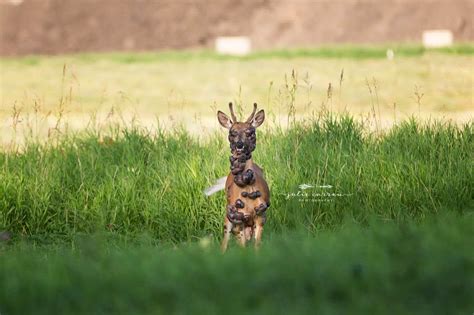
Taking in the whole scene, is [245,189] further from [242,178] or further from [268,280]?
[268,280]

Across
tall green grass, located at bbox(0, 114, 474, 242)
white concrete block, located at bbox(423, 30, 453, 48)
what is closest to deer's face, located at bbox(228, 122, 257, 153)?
tall green grass, located at bbox(0, 114, 474, 242)

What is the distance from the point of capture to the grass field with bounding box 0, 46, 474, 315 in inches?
191

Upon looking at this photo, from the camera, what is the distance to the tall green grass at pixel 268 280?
4730 mm

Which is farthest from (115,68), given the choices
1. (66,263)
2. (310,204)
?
(66,263)

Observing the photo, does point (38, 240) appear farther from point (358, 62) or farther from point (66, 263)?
point (358, 62)

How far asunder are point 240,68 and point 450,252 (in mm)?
15302

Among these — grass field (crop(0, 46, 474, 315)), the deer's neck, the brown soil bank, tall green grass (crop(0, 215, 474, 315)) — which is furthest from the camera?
the brown soil bank

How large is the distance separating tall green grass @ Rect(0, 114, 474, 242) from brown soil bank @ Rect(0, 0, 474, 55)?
1897 cm

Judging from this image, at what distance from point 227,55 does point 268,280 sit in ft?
59.0

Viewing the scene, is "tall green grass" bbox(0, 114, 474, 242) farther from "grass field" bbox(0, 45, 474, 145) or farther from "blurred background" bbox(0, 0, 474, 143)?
"grass field" bbox(0, 45, 474, 145)

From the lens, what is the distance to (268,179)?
7.51 metres

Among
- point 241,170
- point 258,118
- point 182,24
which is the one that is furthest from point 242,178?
point 182,24

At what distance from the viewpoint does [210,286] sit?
4.89m

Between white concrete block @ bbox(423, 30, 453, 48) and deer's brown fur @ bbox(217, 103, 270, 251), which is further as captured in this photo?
white concrete block @ bbox(423, 30, 453, 48)
